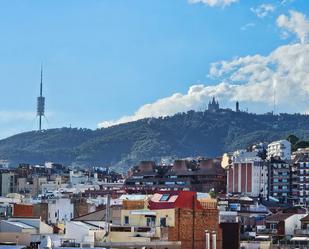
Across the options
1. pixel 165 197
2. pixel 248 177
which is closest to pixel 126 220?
pixel 165 197

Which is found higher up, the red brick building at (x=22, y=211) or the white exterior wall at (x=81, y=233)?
the red brick building at (x=22, y=211)

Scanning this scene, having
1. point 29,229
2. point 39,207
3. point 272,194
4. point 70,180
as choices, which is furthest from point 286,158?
point 29,229

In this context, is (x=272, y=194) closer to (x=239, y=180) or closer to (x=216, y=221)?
(x=239, y=180)

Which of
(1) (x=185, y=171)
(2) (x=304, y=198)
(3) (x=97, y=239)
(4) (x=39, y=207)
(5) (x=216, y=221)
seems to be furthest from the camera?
(1) (x=185, y=171)

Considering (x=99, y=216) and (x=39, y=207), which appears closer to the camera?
(x=99, y=216)

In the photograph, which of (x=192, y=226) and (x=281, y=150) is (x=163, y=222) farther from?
(x=281, y=150)

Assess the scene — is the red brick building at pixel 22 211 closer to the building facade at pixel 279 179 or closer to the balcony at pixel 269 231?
the balcony at pixel 269 231

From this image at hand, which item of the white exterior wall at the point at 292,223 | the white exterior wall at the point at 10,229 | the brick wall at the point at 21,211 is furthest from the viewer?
the white exterior wall at the point at 292,223

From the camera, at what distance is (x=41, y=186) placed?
151 meters

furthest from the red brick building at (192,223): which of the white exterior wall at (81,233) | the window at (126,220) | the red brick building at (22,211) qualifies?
the red brick building at (22,211)

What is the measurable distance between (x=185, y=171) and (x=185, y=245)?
110 m

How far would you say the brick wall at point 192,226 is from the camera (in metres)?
43.8

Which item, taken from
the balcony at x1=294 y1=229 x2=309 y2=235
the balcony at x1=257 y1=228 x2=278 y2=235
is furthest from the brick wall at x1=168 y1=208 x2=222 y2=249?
the balcony at x1=257 y1=228 x2=278 y2=235

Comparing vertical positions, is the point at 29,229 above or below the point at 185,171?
below
